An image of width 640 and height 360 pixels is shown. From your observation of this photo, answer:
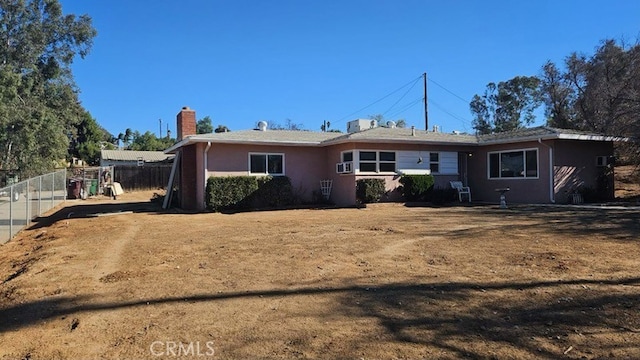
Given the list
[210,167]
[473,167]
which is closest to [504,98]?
[473,167]

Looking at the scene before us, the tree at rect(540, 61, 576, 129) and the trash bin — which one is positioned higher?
the tree at rect(540, 61, 576, 129)

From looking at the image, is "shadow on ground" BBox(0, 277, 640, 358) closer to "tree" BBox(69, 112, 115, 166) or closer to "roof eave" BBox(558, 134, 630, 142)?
"roof eave" BBox(558, 134, 630, 142)

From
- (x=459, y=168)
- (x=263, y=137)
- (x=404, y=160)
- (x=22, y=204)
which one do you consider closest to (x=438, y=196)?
(x=404, y=160)

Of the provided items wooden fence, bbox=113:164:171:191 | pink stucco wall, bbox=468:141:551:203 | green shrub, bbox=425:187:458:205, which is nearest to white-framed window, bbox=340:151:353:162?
green shrub, bbox=425:187:458:205

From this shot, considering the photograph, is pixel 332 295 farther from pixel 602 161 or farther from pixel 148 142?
pixel 148 142

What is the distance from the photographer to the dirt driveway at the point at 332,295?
3.72 metres

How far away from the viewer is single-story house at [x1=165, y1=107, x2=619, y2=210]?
54.2 ft

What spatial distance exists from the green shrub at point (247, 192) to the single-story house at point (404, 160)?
594mm

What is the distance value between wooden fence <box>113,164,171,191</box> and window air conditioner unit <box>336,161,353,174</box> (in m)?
19.6

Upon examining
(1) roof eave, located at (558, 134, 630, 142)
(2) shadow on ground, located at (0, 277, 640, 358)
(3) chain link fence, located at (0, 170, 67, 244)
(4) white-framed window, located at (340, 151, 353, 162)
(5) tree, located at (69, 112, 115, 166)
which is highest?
(5) tree, located at (69, 112, 115, 166)

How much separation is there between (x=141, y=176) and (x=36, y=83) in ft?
34.9

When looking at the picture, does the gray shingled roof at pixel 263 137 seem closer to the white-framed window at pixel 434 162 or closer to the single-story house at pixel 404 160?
the single-story house at pixel 404 160

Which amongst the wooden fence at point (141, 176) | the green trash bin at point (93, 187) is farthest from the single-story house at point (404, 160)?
the wooden fence at point (141, 176)

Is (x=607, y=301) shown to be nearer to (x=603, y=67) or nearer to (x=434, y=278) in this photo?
(x=434, y=278)
